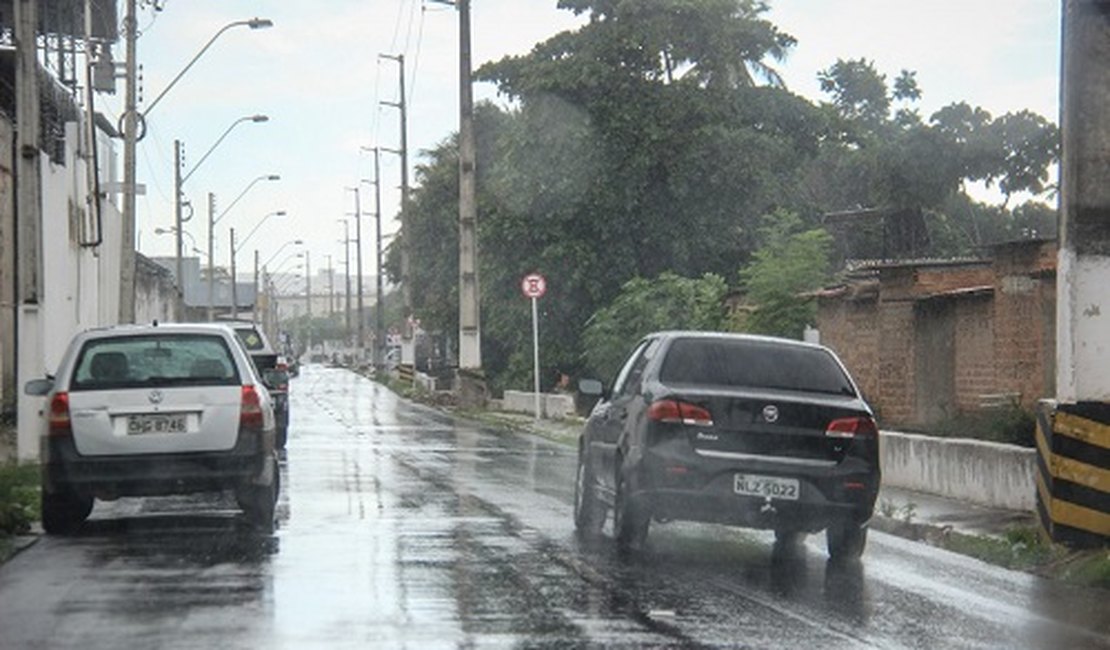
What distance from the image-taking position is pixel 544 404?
4312cm

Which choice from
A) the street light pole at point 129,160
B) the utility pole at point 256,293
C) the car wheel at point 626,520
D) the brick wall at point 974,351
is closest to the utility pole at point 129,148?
the street light pole at point 129,160

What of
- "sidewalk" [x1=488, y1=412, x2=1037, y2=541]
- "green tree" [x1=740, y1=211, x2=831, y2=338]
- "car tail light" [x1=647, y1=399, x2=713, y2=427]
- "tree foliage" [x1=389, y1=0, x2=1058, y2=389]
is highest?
"tree foliage" [x1=389, y1=0, x2=1058, y2=389]

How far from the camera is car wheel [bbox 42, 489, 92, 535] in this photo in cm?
1486

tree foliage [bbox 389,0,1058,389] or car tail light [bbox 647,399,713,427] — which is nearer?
car tail light [bbox 647,399,713,427]

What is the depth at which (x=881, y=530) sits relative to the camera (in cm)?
1722

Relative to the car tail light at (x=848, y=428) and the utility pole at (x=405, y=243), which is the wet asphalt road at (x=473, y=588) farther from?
the utility pole at (x=405, y=243)

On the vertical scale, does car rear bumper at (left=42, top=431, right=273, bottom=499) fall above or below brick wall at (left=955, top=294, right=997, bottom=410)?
below

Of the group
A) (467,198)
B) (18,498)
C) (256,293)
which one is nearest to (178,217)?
(467,198)

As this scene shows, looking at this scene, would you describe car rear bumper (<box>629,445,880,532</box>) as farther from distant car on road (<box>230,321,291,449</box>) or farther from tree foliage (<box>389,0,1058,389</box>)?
tree foliage (<box>389,0,1058,389</box>)

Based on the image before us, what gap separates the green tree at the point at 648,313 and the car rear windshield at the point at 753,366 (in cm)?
2625

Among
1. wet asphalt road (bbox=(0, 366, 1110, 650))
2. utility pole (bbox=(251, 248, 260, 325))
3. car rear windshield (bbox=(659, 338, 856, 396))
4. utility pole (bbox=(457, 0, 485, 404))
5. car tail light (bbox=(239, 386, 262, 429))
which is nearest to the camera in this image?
wet asphalt road (bbox=(0, 366, 1110, 650))

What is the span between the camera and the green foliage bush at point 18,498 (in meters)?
15.0

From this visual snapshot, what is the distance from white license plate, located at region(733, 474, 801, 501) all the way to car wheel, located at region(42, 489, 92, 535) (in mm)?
5507

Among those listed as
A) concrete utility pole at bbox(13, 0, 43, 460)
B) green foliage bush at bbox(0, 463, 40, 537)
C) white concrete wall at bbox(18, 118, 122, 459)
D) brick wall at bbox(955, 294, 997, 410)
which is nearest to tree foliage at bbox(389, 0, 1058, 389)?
white concrete wall at bbox(18, 118, 122, 459)
